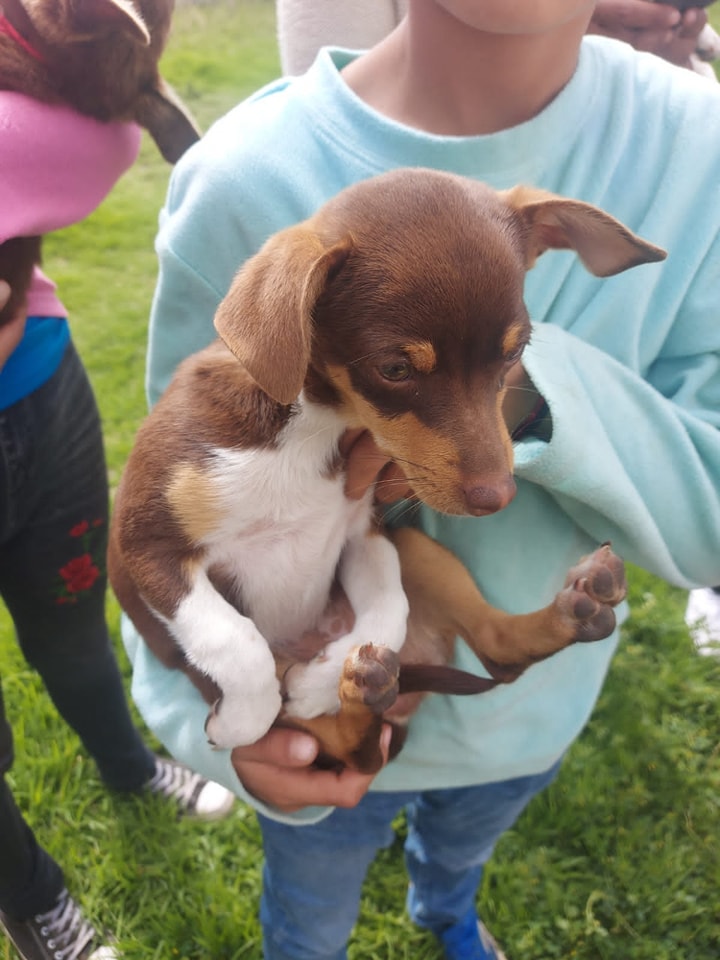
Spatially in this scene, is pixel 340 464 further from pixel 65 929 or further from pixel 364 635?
pixel 65 929

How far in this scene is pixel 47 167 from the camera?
1.84m

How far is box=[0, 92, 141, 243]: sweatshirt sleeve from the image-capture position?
1765mm

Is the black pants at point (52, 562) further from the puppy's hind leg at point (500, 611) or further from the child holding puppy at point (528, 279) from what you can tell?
the puppy's hind leg at point (500, 611)

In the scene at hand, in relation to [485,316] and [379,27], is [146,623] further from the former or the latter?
[379,27]

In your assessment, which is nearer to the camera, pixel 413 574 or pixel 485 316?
pixel 485 316

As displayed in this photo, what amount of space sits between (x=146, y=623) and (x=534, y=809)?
162cm

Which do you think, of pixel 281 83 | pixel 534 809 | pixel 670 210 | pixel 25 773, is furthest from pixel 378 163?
pixel 25 773

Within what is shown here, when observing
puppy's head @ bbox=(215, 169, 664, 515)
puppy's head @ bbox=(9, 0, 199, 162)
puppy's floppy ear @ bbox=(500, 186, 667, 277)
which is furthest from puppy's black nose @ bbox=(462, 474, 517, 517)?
puppy's head @ bbox=(9, 0, 199, 162)

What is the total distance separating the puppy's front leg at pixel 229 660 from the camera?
1398mm

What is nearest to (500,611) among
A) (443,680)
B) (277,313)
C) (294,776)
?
(443,680)

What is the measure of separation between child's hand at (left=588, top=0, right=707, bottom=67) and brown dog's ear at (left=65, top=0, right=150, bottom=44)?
1269 millimetres

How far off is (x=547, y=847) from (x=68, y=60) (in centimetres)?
258

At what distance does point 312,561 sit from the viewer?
1589 millimetres

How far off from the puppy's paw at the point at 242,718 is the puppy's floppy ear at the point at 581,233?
2.88 feet
